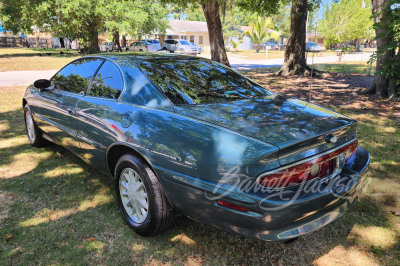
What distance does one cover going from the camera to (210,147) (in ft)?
6.88

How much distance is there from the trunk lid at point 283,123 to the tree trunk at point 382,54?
531 centimetres

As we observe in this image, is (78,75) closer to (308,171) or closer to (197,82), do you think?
(197,82)

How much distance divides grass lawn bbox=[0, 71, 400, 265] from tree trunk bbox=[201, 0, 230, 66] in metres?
10.2

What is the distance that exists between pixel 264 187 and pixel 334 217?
726 mm

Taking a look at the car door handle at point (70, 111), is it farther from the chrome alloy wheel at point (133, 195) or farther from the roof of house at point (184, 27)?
the roof of house at point (184, 27)

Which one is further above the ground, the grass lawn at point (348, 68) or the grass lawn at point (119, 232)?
the grass lawn at point (348, 68)

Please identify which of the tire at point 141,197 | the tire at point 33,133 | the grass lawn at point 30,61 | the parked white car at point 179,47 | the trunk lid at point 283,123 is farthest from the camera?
the parked white car at point 179,47

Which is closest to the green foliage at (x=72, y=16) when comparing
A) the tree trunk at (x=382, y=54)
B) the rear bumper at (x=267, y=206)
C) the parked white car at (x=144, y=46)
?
the parked white car at (x=144, y=46)

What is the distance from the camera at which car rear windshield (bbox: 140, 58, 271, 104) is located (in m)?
2.77

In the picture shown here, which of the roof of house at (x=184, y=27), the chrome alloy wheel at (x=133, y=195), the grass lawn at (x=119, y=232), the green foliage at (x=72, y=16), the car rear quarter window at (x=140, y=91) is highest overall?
the roof of house at (x=184, y=27)

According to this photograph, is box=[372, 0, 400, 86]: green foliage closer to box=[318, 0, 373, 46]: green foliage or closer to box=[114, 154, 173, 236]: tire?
box=[114, 154, 173, 236]: tire

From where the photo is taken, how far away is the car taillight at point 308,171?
6.45 feet

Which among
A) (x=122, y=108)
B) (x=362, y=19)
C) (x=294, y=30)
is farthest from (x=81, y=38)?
(x=362, y=19)

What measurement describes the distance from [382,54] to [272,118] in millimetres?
5917
